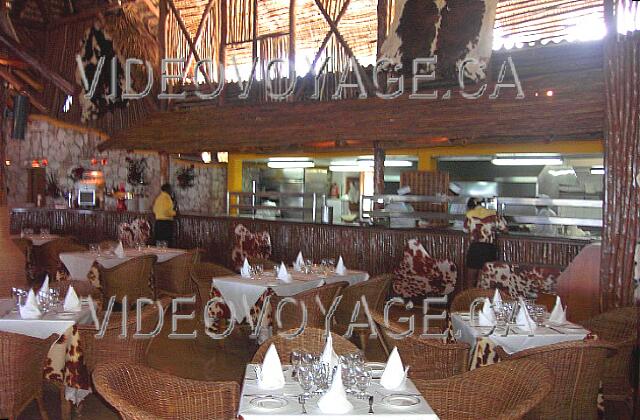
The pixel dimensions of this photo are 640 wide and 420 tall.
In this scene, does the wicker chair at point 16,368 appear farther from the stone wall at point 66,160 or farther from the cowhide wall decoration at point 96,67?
the stone wall at point 66,160

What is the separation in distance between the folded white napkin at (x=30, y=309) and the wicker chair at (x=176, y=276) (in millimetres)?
3466

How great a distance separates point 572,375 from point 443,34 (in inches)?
262

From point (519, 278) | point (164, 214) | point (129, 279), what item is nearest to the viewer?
point (129, 279)

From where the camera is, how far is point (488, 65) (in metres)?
8.84

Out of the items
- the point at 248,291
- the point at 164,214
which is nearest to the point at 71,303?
the point at 248,291

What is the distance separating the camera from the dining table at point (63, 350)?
172 inches

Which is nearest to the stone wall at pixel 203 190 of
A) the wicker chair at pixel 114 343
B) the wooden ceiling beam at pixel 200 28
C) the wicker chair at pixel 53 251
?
the wooden ceiling beam at pixel 200 28

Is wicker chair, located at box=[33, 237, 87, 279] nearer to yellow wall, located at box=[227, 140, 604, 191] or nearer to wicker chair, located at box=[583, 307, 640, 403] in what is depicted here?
yellow wall, located at box=[227, 140, 604, 191]

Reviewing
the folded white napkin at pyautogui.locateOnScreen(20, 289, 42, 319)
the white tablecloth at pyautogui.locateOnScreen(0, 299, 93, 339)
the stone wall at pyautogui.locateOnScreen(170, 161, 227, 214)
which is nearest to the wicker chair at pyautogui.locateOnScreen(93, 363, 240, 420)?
the white tablecloth at pyautogui.locateOnScreen(0, 299, 93, 339)

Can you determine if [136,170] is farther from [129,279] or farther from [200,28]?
[129,279]

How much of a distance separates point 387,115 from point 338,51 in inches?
59.3

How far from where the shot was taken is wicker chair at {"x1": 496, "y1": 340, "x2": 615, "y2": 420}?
3643 mm

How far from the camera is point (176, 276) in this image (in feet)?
26.9

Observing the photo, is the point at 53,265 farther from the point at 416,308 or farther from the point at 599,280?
the point at 599,280
